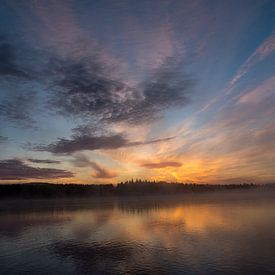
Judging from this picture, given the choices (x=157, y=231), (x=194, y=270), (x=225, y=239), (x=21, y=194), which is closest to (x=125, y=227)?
(x=157, y=231)

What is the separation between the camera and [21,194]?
536ft

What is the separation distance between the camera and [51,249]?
29.4m

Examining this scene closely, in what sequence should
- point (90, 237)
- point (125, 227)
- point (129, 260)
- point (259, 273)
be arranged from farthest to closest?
point (125, 227) < point (90, 237) < point (129, 260) < point (259, 273)

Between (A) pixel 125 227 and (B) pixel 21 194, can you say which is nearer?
(A) pixel 125 227

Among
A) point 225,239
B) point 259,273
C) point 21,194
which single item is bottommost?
point 259,273

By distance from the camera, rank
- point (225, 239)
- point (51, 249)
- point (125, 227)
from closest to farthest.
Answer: point (51, 249)
point (225, 239)
point (125, 227)

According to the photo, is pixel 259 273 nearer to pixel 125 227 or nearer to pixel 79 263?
pixel 79 263

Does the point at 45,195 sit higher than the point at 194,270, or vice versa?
the point at 45,195

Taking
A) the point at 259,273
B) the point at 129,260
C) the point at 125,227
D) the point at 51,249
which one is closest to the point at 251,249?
the point at 259,273

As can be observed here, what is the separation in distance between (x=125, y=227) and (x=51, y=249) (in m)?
15.3

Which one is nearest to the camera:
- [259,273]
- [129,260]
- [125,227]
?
[259,273]

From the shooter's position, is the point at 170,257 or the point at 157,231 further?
the point at 157,231

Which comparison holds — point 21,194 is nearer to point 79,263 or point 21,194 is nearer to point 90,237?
point 90,237

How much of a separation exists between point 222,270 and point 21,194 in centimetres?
15580
